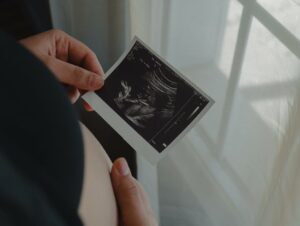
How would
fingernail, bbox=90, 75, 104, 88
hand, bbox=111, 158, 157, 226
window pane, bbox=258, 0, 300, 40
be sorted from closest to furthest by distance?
window pane, bbox=258, 0, 300, 40, hand, bbox=111, 158, 157, 226, fingernail, bbox=90, 75, 104, 88

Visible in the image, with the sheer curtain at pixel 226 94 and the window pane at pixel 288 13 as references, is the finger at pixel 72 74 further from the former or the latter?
the window pane at pixel 288 13

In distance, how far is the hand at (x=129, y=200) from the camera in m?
0.79

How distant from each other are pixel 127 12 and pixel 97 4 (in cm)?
9

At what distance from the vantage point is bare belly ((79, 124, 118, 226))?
26.6 inches

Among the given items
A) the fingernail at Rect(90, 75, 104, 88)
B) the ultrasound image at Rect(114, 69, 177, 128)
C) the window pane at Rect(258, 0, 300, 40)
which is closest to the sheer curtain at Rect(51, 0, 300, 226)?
the window pane at Rect(258, 0, 300, 40)

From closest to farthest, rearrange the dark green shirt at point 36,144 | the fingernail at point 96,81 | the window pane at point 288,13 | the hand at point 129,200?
the dark green shirt at point 36,144 → the window pane at point 288,13 → the hand at point 129,200 → the fingernail at point 96,81

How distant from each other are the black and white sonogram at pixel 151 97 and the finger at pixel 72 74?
0.05 metres

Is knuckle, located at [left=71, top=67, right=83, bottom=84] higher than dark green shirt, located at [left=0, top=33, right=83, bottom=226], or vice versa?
dark green shirt, located at [left=0, top=33, right=83, bottom=226]

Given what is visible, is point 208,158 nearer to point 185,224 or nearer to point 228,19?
point 185,224

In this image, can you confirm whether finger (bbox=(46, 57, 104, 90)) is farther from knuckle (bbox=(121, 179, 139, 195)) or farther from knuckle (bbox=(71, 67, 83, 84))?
knuckle (bbox=(121, 179, 139, 195))

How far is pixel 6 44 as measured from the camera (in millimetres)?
378

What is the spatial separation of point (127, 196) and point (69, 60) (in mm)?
339

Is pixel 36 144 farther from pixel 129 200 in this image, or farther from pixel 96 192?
pixel 129 200

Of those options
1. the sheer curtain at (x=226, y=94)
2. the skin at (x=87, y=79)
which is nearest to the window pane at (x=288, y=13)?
the sheer curtain at (x=226, y=94)
